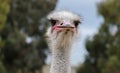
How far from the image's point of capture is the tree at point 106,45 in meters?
23.3

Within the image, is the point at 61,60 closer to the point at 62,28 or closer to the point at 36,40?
the point at 62,28

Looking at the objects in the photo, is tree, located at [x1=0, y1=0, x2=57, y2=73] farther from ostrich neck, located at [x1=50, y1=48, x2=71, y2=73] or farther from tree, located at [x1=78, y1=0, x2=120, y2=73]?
ostrich neck, located at [x1=50, y1=48, x2=71, y2=73]

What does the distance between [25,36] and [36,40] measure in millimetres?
1441

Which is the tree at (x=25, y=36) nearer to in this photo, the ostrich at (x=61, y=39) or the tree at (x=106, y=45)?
the tree at (x=106, y=45)

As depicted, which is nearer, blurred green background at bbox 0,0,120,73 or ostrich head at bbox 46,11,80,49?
ostrich head at bbox 46,11,80,49

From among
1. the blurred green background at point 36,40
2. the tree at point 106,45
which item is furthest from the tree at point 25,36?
the tree at point 106,45

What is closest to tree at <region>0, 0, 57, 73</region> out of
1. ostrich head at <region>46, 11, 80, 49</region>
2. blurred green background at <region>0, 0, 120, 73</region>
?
blurred green background at <region>0, 0, 120, 73</region>

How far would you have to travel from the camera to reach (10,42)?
81.0 ft

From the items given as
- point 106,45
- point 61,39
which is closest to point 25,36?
point 106,45

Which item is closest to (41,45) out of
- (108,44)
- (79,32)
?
(108,44)

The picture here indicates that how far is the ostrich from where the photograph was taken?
540 cm

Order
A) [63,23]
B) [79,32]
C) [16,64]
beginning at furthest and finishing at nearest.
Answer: [16,64]
[79,32]
[63,23]

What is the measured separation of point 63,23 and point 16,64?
63.6 ft

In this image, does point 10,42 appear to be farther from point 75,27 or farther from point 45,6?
point 75,27
